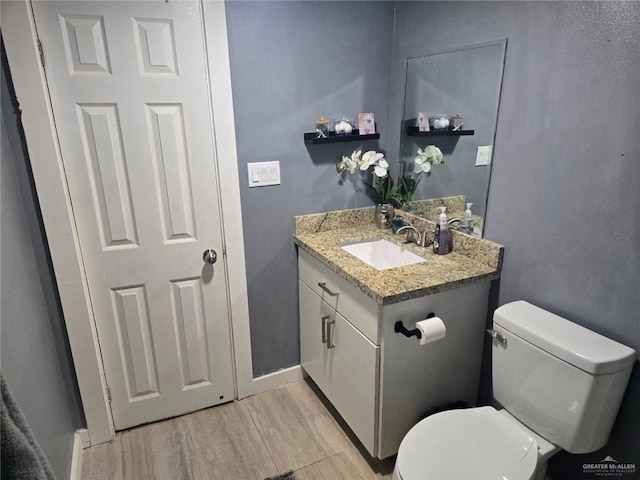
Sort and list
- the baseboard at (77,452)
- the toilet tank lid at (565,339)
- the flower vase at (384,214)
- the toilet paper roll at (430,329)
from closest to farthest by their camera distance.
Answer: the toilet tank lid at (565,339)
the toilet paper roll at (430,329)
the baseboard at (77,452)
the flower vase at (384,214)

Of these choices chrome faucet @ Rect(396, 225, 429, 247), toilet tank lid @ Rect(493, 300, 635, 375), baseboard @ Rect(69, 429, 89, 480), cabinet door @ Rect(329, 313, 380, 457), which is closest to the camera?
toilet tank lid @ Rect(493, 300, 635, 375)

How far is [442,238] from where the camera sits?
1731mm

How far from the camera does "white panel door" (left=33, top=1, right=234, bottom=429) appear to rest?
57.5 inches

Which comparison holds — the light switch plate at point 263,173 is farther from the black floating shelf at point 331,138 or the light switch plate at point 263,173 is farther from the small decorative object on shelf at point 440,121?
the small decorative object on shelf at point 440,121

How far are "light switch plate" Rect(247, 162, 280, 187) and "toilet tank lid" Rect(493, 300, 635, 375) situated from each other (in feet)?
3.71

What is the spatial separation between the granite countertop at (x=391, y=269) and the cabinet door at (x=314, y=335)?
9.5 inches

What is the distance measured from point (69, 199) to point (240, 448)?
1314 mm

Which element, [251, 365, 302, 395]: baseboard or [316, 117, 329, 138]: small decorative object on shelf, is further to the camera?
[251, 365, 302, 395]: baseboard

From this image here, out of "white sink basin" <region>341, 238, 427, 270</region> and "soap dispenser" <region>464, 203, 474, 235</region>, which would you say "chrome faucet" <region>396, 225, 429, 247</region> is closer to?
"white sink basin" <region>341, 238, 427, 270</region>

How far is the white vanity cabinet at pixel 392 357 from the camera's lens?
1.46 meters

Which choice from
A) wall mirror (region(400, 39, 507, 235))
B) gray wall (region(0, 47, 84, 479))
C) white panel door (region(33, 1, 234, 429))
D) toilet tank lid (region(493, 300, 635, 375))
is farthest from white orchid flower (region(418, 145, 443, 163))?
gray wall (region(0, 47, 84, 479))

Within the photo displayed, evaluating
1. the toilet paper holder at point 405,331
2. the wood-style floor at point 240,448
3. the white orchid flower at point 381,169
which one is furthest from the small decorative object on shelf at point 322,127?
the wood-style floor at point 240,448

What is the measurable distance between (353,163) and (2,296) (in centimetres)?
148

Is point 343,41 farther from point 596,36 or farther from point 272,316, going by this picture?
point 272,316
